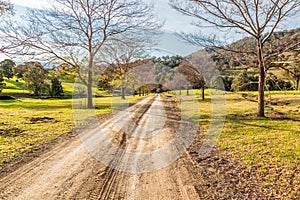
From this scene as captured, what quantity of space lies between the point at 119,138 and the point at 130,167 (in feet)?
9.85

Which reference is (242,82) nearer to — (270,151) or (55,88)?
(270,151)

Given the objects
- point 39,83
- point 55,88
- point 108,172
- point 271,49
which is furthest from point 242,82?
point 55,88

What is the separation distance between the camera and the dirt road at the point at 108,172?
3826 mm

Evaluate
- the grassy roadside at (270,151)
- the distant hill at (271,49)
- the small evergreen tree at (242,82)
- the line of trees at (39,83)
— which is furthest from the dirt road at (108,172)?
the line of trees at (39,83)

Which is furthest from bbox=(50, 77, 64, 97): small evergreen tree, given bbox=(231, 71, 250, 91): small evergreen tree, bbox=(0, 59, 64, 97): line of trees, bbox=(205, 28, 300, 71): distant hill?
bbox=(205, 28, 300, 71): distant hill

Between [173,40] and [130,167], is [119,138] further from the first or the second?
[173,40]

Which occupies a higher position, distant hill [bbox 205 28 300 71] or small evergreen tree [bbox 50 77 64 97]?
distant hill [bbox 205 28 300 71]

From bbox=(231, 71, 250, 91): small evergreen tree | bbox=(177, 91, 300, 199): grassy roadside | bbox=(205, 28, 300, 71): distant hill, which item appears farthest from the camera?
bbox=(231, 71, 250, 91): small evergreen tree

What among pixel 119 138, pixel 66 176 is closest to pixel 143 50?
pixel 119 138

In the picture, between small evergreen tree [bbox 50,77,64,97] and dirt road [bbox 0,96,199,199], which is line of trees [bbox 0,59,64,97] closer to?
small evergreen tree [bbox 50,77,64,97]

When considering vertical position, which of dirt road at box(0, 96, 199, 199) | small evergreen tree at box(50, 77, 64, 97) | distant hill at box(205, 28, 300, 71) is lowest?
dirt road at box(0, 96, 199, 199)

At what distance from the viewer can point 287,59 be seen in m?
11.7

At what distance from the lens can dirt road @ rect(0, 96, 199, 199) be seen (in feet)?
12.6

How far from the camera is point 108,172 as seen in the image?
4.77 meters
